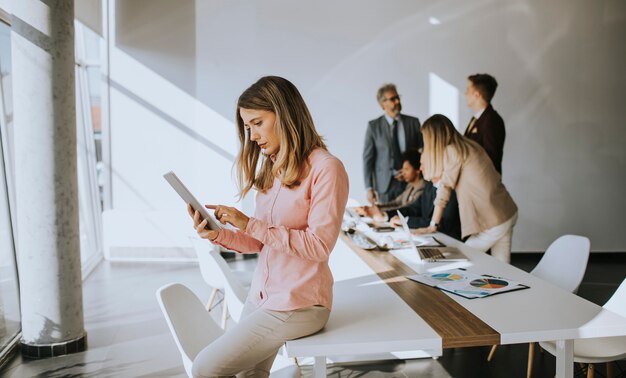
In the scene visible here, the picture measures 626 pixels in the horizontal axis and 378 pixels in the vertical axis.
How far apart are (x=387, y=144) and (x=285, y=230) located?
5779 millimetres

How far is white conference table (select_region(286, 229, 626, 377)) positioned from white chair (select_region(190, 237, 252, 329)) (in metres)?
0.60

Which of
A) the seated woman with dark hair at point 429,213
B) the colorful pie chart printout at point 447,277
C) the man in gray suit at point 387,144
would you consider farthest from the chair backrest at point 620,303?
the man in gray suit at point 387,144

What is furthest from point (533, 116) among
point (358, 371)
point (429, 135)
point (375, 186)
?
point (358, 371)

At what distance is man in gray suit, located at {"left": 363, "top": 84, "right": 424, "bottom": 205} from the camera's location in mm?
7586

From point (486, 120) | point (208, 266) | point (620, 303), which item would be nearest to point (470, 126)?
point (486, 120)

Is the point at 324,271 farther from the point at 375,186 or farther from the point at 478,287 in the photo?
the point at 375,186

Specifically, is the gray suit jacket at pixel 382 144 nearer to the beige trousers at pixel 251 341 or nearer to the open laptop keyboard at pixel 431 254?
the open laptop keyboard at pixel 431 254

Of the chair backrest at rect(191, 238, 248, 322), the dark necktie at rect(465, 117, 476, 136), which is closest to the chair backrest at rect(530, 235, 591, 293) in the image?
the chair backrest at rect(191, 238, 248, 322)

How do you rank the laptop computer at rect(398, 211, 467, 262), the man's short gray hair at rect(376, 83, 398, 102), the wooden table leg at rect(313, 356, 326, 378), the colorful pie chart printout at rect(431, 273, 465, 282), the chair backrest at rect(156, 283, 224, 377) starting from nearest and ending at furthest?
1. the wooden table leg at rect(313, 356, 326, 378)
2. the chair backrest at rect(156, 283, 224, 377)
3. the colorful pie chart printout at rect(431, 273, 465, 282)
4. the laptop computer at rect(398, 211, 467, 262)
5. the man's short gray hair at rect(376, 83, 398, 102)

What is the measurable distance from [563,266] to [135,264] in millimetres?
4945

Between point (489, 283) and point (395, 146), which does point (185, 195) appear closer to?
point (489, 283)

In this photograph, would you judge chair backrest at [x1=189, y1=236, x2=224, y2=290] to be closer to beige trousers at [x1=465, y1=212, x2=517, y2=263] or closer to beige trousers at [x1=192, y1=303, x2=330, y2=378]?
beige trousers at [x1=465, y1=212, x2=517, y2=263]

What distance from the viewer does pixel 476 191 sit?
14.0 ft

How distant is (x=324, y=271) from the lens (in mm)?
2088
